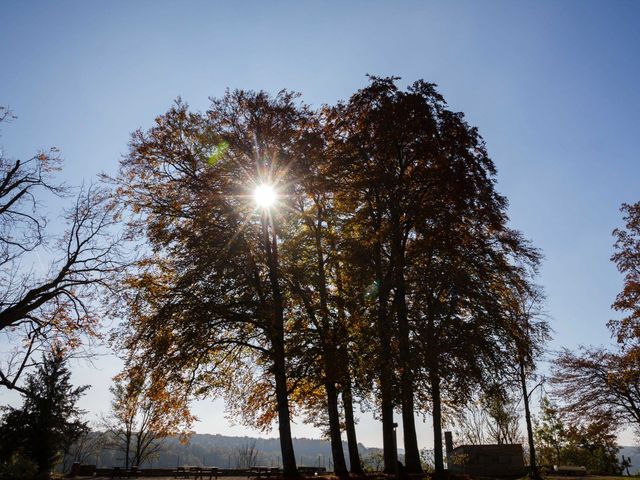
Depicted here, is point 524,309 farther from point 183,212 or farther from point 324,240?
point 183,212

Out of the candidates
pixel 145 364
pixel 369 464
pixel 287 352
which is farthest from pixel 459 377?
pixel 369 464

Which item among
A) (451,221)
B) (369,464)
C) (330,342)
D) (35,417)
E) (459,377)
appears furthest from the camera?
(35,417)

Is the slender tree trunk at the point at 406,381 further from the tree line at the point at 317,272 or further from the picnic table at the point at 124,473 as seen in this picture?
the picnic table at the point at 124,473

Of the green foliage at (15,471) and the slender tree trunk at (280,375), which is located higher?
the slender tree trunk at (280,375)

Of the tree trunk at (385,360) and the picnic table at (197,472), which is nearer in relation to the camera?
the tree trunk at (385,360)

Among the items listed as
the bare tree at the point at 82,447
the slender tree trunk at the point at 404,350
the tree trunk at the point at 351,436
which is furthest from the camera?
the bare tree at the point at 82,447

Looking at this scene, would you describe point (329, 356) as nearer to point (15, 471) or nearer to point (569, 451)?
point (15, 471)

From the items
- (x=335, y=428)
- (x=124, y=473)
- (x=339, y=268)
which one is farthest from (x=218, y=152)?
(x=124, y=473)

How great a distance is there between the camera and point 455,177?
701 inches

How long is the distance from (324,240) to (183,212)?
7240 millimetres

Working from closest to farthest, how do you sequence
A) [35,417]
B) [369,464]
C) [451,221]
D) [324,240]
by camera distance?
[451,221]
[324,240]
[369,464]
[35,417]

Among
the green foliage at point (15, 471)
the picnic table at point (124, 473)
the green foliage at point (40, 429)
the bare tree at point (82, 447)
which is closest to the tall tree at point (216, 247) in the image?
the green foliage at point (15, 471)

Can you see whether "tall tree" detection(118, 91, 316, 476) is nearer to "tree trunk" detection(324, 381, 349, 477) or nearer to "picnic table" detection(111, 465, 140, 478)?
"tree trunk" detection(324, 381, 349, 477)

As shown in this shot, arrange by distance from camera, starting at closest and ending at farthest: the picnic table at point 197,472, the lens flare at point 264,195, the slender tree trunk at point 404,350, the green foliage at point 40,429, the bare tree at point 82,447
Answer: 1. the slender tree trunk at point 404,350
2. the lens flare at point 264,195
3. the picnic table at point 197,472
4. the green foliage at point 40,429
5. the bare tree at point 82,447
